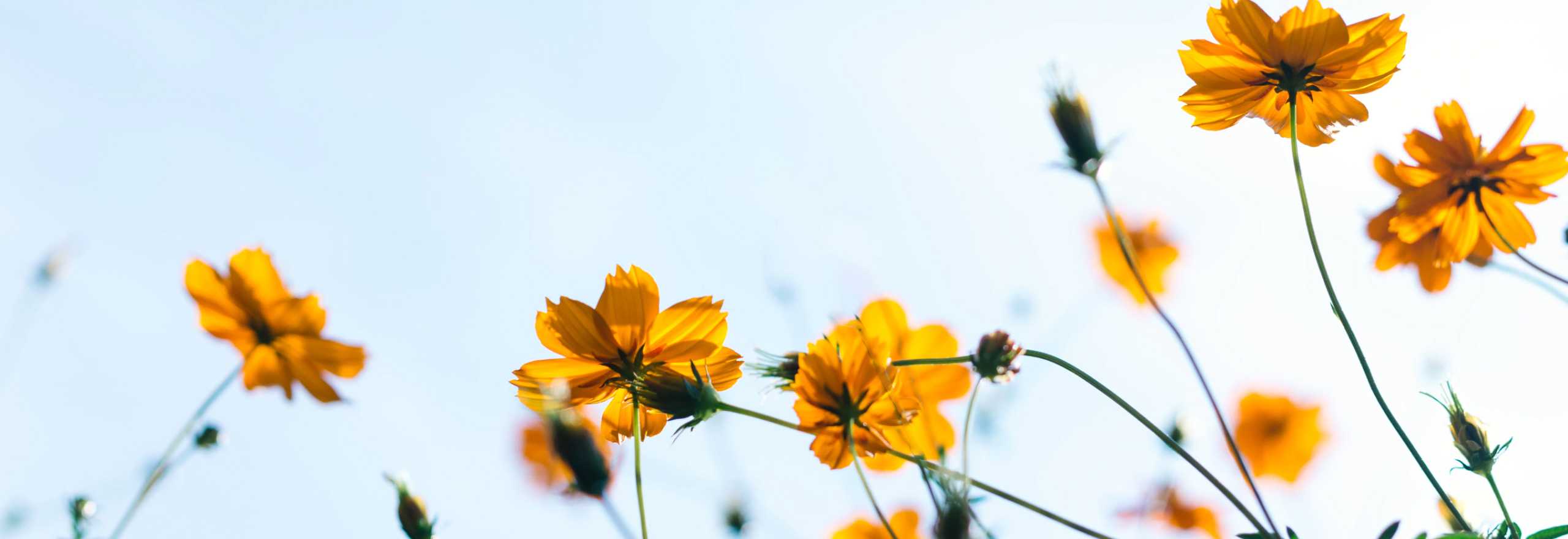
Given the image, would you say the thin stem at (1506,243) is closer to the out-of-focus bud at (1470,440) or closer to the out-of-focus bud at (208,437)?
the out-of-focus bud at (1470,440)

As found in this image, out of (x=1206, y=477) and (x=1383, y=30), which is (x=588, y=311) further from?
(x=1383, y=30)

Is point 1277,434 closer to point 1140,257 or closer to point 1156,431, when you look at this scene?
point 1140,257

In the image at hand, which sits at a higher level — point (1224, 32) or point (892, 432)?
point (1224, 32)

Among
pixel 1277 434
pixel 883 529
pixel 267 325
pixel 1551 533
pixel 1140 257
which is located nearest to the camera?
pixel 1551 533

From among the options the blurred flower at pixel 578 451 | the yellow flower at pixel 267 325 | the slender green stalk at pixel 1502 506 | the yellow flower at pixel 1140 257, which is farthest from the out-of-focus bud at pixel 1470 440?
the yellow flower at pixel 267 325

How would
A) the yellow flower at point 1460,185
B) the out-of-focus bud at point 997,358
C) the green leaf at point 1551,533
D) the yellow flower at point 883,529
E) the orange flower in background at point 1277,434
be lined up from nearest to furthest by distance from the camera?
the green leaf at point 1551,533 < the out-of-focus bud at point 997,358 < the yellow flower at point 1460,185 < the yellow flower at point 883,529 < the orange flower in background at point 1277,434

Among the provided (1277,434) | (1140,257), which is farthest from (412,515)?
(1277,434)

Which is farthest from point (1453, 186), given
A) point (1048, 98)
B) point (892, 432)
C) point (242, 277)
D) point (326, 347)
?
point (242, 277)
